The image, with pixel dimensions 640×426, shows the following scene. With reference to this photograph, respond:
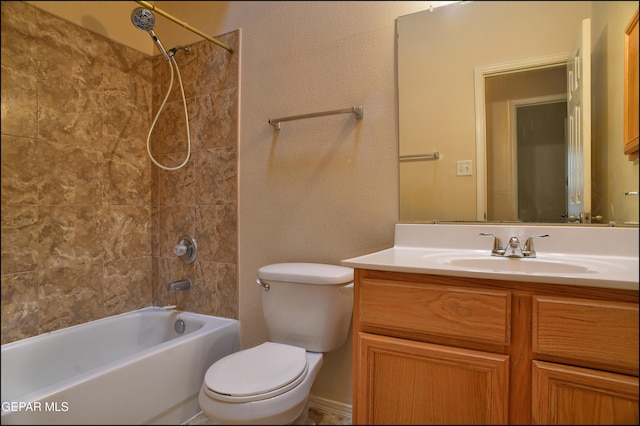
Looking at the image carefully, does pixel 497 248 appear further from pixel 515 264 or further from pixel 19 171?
pixel 19 171

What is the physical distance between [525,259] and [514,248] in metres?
0.06

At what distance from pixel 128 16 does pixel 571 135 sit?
6.24 feet

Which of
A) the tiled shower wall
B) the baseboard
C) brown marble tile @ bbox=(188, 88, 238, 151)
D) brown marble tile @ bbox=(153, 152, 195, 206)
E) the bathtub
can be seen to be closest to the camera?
the bathtub

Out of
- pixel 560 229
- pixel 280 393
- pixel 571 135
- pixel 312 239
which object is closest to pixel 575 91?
pixel 571 135

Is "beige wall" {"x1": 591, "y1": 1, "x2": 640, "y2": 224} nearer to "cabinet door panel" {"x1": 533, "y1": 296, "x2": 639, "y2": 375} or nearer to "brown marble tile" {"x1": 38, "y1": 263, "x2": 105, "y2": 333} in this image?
"cabinet door panel" {"x1": 533, "y1": 296, "x2": 639, "y2": 375}

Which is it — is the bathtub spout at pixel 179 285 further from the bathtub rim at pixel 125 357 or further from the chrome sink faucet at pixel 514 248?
the chrome sink faucet at pixel 514 248

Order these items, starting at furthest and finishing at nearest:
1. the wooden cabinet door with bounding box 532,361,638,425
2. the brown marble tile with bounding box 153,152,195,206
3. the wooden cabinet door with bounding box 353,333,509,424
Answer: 1. the brown marble tile with bounding box 153,152,195,206
2. the wooden cabinet door with bounding box 353,333,509,424
3. the wooden cabinet door with bounding box 532,361,638,425

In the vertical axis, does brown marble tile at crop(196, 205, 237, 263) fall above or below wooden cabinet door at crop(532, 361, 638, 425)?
above

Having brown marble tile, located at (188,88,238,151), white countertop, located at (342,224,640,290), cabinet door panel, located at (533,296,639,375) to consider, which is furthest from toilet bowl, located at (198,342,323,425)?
brown marble tile, located at (188,88,238,151)

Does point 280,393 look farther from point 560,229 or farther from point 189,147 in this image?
point 189,147

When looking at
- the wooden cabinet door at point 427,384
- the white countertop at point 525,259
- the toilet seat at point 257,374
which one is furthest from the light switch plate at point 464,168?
the toilet seat at point 257,374

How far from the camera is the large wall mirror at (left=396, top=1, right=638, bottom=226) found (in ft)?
3.72

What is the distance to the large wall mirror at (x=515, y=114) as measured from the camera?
1.13 meters

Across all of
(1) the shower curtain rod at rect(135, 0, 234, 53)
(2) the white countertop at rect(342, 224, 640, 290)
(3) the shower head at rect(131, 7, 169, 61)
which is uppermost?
(1) the shower curtain rod at rect(135, 0, 234, 53)
